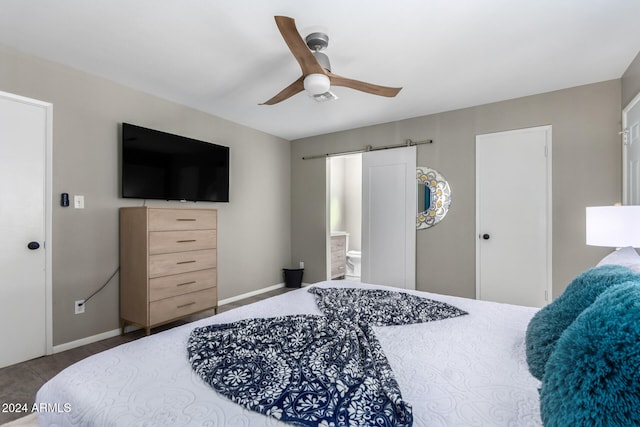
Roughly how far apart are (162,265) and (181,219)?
46 cm

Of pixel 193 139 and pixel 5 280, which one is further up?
pixel 193 139

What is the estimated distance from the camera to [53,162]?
2.57 m

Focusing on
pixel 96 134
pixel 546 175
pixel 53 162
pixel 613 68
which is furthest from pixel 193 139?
pixel 613 68

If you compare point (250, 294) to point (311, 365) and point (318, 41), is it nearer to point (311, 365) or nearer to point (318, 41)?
point (318, 41)

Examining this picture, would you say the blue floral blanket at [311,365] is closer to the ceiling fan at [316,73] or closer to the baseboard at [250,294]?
the ceiling fan at [316,73]

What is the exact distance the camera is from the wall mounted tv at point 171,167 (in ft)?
9.82

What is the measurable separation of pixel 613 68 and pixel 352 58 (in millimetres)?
2260

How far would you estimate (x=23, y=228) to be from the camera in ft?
7.98

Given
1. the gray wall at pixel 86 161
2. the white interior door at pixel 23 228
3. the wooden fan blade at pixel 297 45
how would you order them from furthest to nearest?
the gray wall at pixel 86 161
the white interior door at pixel 23 228
the wooden fan blade at pixel 297 45

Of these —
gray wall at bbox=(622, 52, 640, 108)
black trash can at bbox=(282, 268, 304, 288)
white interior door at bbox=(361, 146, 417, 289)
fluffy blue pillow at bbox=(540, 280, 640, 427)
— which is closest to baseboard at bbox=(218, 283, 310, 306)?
black trash can at bbox=(282, 268, 304, 288)

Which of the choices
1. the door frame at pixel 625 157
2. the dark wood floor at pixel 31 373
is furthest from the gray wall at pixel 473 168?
the dark wood floor at pixel 31 373

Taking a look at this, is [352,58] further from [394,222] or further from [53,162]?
[53,162]

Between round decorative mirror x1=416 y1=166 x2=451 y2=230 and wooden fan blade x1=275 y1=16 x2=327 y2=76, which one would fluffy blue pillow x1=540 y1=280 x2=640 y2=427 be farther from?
round decorative mirror x1=416 y1=166 x2=451 y2=230

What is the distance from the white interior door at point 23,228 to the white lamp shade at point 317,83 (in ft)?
7.07
